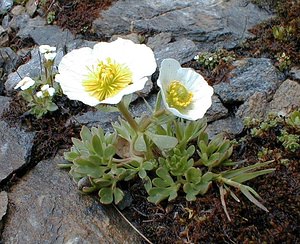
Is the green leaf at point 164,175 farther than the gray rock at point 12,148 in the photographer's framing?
No

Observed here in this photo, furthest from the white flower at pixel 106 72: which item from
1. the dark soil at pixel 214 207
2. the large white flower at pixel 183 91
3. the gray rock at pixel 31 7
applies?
the gray rock at pixel 31 7

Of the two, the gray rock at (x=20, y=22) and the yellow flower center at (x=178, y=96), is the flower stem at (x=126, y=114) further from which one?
the gray rock at (x=20, y=22)

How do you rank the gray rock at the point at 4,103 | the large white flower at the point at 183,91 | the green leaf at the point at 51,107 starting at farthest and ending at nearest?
the gray rock at the point at 4,103 < the green leaf at the point at 51,107 < the large white flower at the point at 183,91

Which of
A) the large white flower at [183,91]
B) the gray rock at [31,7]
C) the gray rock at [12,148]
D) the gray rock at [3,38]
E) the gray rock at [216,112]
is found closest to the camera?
the large white flower at [183,91]

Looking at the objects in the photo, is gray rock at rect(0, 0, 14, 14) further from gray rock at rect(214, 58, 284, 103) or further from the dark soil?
gray rock at rect(214, 58, 284, 103)

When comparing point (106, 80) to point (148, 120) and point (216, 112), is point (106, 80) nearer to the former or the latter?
point (148, 120)

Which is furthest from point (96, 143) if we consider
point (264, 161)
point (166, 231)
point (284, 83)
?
point (284, 83)

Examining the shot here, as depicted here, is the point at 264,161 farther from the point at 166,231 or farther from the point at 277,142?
the point at 166,231
